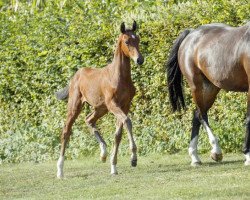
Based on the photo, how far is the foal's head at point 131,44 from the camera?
12.2 m

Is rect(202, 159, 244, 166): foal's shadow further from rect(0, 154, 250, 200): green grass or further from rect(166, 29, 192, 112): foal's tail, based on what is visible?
rect(166, 29, 192, 112): foal's tail

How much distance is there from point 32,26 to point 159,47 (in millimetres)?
4012

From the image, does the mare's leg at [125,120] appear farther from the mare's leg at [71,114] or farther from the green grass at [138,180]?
the mare's leg at [71,114]

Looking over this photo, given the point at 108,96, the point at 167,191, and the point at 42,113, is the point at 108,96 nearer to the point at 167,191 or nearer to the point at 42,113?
the point at 167,191

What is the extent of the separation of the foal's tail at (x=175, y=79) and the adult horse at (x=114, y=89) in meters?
1.15

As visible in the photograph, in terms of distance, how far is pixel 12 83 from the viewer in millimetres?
18484

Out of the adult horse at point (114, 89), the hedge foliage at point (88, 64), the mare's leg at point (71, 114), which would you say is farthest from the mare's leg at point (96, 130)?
the hedge foliage at point (88, 64)

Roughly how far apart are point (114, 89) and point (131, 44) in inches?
31.0

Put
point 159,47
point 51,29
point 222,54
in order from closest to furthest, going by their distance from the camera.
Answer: point 222,54 → point 159,47 → point 51,29

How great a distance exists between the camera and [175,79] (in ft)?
46.3

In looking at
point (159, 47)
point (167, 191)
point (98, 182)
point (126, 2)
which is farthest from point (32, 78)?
point (167, 191)

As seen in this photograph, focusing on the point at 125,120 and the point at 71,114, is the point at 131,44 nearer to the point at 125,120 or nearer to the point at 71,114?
the point at 125,120

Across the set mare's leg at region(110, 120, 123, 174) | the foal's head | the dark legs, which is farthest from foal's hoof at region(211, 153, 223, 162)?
the foal's head

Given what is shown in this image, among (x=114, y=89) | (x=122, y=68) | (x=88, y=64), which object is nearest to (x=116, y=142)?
(x=114, y=89)
